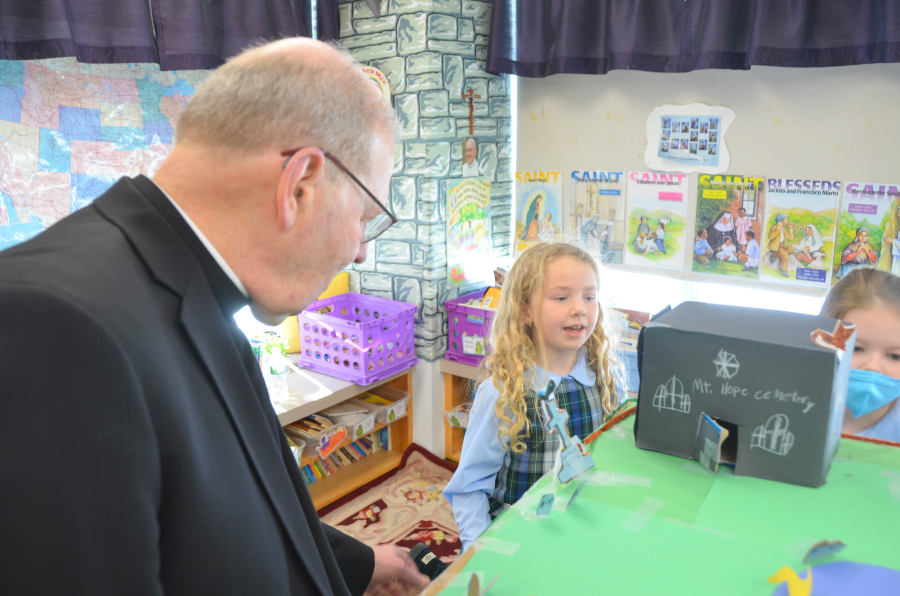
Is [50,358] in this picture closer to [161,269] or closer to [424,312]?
[161,269]

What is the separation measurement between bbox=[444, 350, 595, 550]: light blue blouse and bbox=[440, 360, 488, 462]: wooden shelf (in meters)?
1.25

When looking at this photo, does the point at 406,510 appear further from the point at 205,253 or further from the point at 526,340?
the point at 205,253

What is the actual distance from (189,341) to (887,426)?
1.07m

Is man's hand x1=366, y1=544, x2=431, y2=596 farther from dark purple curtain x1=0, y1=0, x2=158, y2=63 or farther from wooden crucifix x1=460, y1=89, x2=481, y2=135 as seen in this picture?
wooden crucifix x1=460, y1=89, x2=481, y2=135

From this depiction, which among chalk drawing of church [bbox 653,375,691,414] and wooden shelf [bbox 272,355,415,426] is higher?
chalk drawing of church [bbox 653,375,691,414]

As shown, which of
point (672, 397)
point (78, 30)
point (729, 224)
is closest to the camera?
point (672, 397)

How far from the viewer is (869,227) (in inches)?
81.8

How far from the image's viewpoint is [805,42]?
80.4 inches

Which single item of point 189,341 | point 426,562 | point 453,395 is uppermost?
point 189,341

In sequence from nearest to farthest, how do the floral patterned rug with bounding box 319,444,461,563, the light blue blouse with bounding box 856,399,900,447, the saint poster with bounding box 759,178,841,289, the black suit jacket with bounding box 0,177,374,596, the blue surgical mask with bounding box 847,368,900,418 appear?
the black suit jacket with bounding box 0,177,374,596, the blue surgical mask with bounding box 847,368,900,418, the light blue blouse with bounding box 856,399,900,447, the saint poster with bounding box 759,178,841,289, the floral patterned rug with bounding box 319,444,461,563

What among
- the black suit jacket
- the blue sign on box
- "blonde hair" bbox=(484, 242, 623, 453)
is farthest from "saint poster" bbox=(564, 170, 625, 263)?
the black suit jacket

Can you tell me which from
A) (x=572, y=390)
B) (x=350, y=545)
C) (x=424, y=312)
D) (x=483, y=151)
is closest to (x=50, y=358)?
(x=350, y=545)

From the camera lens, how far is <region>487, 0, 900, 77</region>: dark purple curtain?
1.95m

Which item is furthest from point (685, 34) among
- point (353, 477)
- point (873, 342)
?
point (353, 477)
